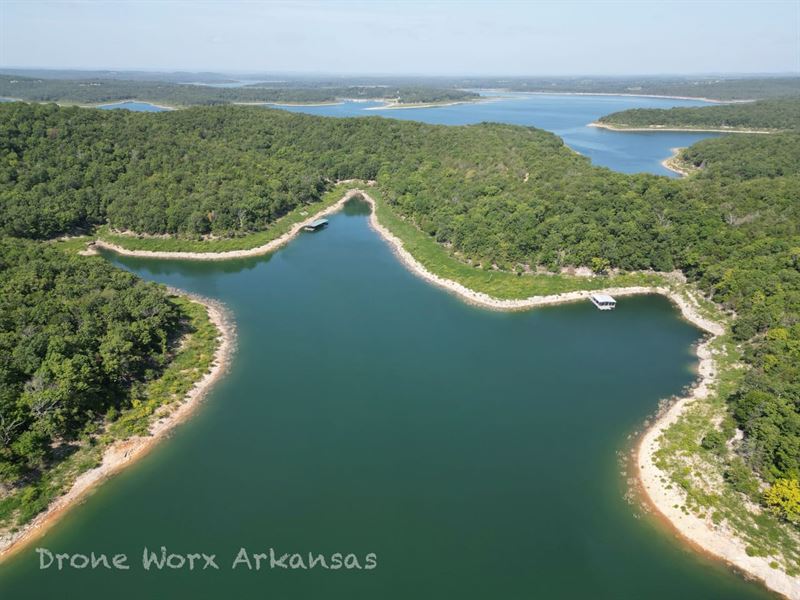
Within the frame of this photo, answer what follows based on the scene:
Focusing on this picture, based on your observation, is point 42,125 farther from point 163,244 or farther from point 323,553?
point 323,553

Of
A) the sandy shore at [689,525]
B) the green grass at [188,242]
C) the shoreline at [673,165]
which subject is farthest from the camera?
the shoreline at [673,165]

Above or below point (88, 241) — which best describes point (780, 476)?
below

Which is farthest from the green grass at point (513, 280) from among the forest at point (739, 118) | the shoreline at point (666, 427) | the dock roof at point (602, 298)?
the forest at point (739, 118)

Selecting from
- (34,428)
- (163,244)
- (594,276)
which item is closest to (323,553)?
(34,428)

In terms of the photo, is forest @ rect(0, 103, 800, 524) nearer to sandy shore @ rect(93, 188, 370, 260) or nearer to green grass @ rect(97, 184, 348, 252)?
green grass @ rect(97, 184, 348, 252)

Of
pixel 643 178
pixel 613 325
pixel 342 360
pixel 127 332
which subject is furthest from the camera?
pixel 643 178

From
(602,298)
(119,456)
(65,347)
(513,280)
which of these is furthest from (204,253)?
(602,298)

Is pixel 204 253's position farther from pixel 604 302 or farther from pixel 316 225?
pixel 604 302

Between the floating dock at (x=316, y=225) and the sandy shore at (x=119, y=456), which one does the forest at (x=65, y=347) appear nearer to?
the sandy shore at (x=119, y=456)
